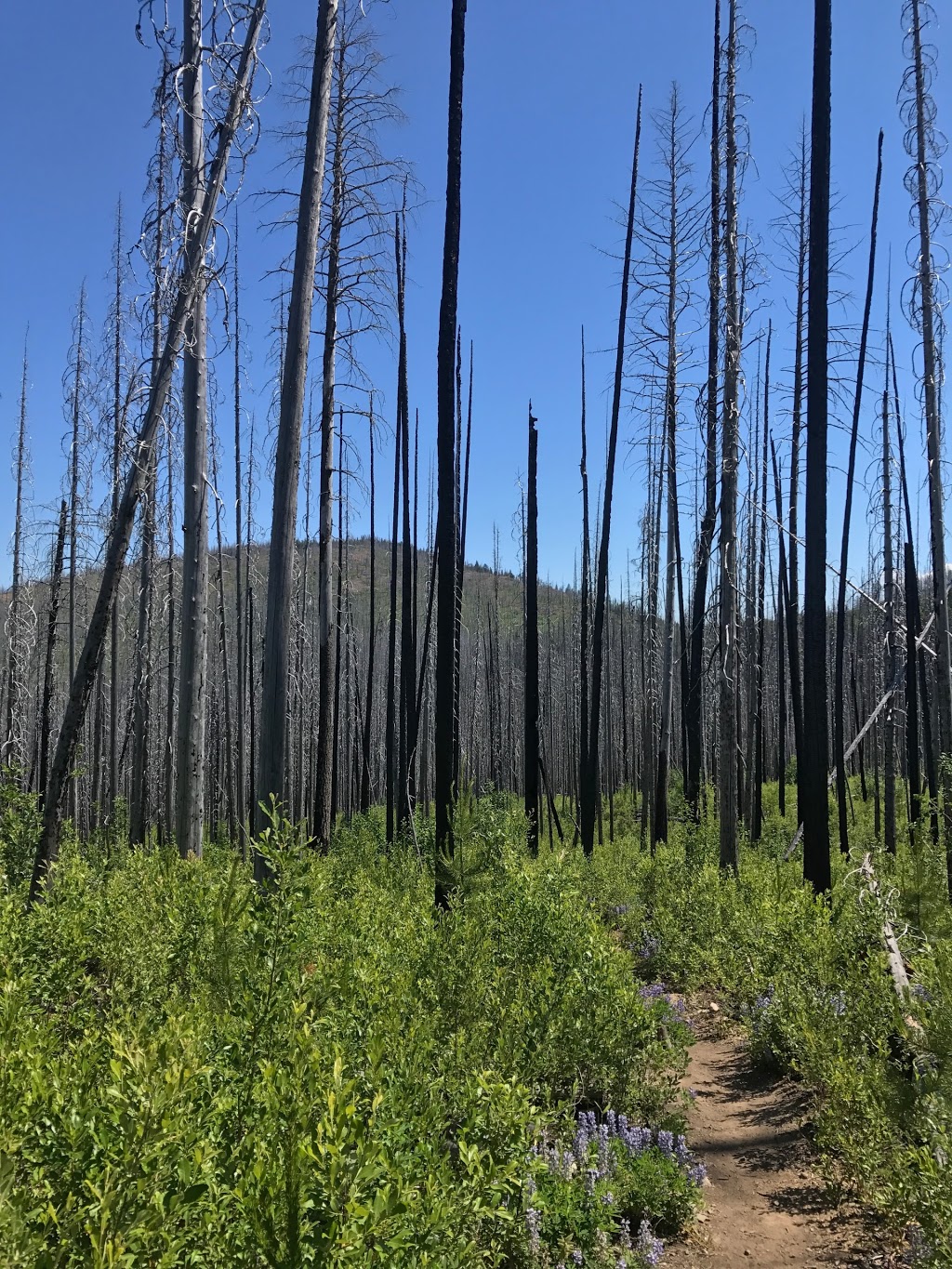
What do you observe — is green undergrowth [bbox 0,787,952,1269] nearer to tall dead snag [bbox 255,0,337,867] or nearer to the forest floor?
the forest floor

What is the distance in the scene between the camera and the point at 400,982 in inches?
140

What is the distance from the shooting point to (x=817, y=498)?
6738 millimetres

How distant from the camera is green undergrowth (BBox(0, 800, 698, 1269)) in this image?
67.2 inches

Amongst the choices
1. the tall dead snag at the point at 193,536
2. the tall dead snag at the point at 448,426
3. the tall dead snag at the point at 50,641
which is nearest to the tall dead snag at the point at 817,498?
the tall dead snag at the point at 448,426

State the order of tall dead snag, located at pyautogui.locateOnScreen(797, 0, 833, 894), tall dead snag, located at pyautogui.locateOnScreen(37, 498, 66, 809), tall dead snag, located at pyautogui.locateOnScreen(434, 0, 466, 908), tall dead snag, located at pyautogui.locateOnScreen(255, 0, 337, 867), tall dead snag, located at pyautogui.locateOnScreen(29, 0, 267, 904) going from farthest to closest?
tall dead snag, located at pyautogui.locateOnScreen(37, 498, 66, 809)
tall dead snag, located at pyautogui.locateOnScreen(434, 0, 466, 908)
tall dead snag, located at pyautogui.locateOnScreen(797, 0, 833, 894)
tall dead snag, located at pyautogui.locateOnScreen(29, 0, 267, 904)
tall dead snag, located at pyautogui.locateOnScreen(255, 0, 337, 867)

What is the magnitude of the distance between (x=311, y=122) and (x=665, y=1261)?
24.0 feet

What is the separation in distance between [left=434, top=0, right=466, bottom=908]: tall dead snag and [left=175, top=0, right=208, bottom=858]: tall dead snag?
7.36 feet

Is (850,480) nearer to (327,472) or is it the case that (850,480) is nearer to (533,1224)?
(327,472)

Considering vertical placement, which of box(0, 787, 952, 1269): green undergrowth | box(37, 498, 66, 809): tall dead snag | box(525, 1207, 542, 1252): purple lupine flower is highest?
box(37, 498, 66, 809): tall dead snag

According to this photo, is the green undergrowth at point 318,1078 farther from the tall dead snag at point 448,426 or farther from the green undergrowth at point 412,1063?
the tall dead snag at point 448,426

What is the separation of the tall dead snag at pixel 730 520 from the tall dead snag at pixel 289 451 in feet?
18.5

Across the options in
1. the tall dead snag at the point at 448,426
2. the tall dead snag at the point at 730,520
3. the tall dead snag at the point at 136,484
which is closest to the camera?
the tall dead snag at the point at 136,484

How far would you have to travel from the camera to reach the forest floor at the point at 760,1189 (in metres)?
3.23

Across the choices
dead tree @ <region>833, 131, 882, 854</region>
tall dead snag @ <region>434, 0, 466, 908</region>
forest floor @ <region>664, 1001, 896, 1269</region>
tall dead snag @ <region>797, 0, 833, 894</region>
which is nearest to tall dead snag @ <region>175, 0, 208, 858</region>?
tall dead snag @ <region>434, 0, 466, 908</region>
